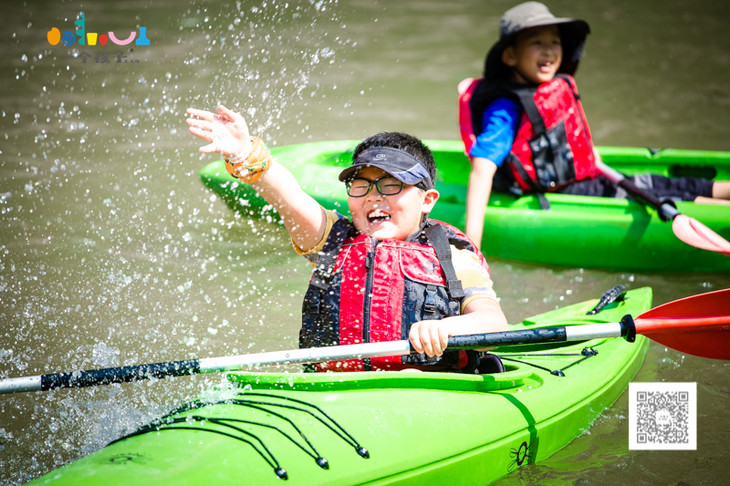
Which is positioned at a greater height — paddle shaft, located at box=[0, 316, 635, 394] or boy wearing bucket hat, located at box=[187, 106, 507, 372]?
boy wearing bucket hat, located at box=[187, 106, 507, 372]

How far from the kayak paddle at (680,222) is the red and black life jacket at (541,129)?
0.24 meters

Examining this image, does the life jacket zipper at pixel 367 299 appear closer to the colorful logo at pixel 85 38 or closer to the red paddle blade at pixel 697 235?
the red paddle blade at pixel 697 235

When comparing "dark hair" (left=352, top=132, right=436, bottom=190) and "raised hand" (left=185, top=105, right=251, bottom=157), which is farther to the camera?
"dark hair" (left=352, top=132, right=436, bottom=190)

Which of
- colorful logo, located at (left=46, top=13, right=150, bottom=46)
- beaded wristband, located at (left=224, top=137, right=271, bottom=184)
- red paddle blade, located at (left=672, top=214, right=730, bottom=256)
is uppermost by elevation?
colorful logo, located at (left=46, top=13, right=150, bottom=46)

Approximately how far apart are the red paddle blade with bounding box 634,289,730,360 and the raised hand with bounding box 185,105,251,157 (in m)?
1.54

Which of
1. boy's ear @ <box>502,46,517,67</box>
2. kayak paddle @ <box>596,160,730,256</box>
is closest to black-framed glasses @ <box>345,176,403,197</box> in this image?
kayak paddle @ <box>596,160,730,256</box>

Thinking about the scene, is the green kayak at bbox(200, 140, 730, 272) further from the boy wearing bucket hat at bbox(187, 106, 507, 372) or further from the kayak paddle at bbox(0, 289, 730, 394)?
the boy wearing bucket hat at bbox(187, 106, 507, 372)

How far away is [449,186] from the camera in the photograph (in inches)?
208

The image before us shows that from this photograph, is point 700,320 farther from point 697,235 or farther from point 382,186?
point 697,235

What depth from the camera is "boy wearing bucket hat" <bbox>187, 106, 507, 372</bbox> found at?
8.66 ft

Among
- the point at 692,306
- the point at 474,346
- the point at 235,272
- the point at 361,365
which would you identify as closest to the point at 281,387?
the point at 361,365

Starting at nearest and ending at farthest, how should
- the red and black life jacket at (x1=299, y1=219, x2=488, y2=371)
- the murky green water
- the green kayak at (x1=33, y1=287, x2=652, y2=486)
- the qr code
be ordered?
the green kayak at (x1=33, y1=287, x2=652, y2=486)
the red and black life jacket at (x1=299, y1=219, x2=488, y2=371)
the qr code
the murky green water

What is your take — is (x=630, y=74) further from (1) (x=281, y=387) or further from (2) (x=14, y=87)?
(1) (x=281, y=387)

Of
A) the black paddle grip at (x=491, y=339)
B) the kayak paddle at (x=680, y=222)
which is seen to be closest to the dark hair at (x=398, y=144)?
the black paddle grip at (x=491, y=339)
